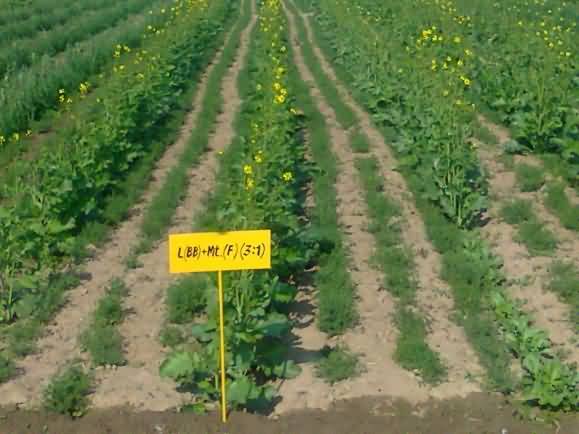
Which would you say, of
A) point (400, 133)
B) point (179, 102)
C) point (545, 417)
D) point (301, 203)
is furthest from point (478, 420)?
point (179, 102)

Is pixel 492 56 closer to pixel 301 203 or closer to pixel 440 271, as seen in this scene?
pixel 301 203

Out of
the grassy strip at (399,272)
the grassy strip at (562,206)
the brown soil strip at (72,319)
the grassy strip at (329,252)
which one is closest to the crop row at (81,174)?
the brown soil strip at (72,319)

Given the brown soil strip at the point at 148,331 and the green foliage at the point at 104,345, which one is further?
the green foliage at the point at 104,345

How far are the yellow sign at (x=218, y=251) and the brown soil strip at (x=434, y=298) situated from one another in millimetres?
1627

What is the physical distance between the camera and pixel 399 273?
851 centimetres

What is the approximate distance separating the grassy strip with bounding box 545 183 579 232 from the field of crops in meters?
0.04

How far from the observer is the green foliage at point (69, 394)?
6500 millimetres

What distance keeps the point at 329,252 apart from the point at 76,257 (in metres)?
2.33

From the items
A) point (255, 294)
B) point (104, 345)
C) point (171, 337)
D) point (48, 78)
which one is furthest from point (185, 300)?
point (48, 78)

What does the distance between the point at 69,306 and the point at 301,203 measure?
127 inches

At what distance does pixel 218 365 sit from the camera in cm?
657

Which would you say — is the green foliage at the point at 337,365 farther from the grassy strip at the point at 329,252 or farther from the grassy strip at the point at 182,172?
the grassy strip at the point at 182,172

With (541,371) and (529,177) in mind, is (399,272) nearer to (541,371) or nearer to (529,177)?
(541,371)

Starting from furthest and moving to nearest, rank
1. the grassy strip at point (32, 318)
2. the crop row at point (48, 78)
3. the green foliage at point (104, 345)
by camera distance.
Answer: the crop row at point (48, 78)
the grassy strip at point (32, 318)
the green foliage at point (104, 345)
